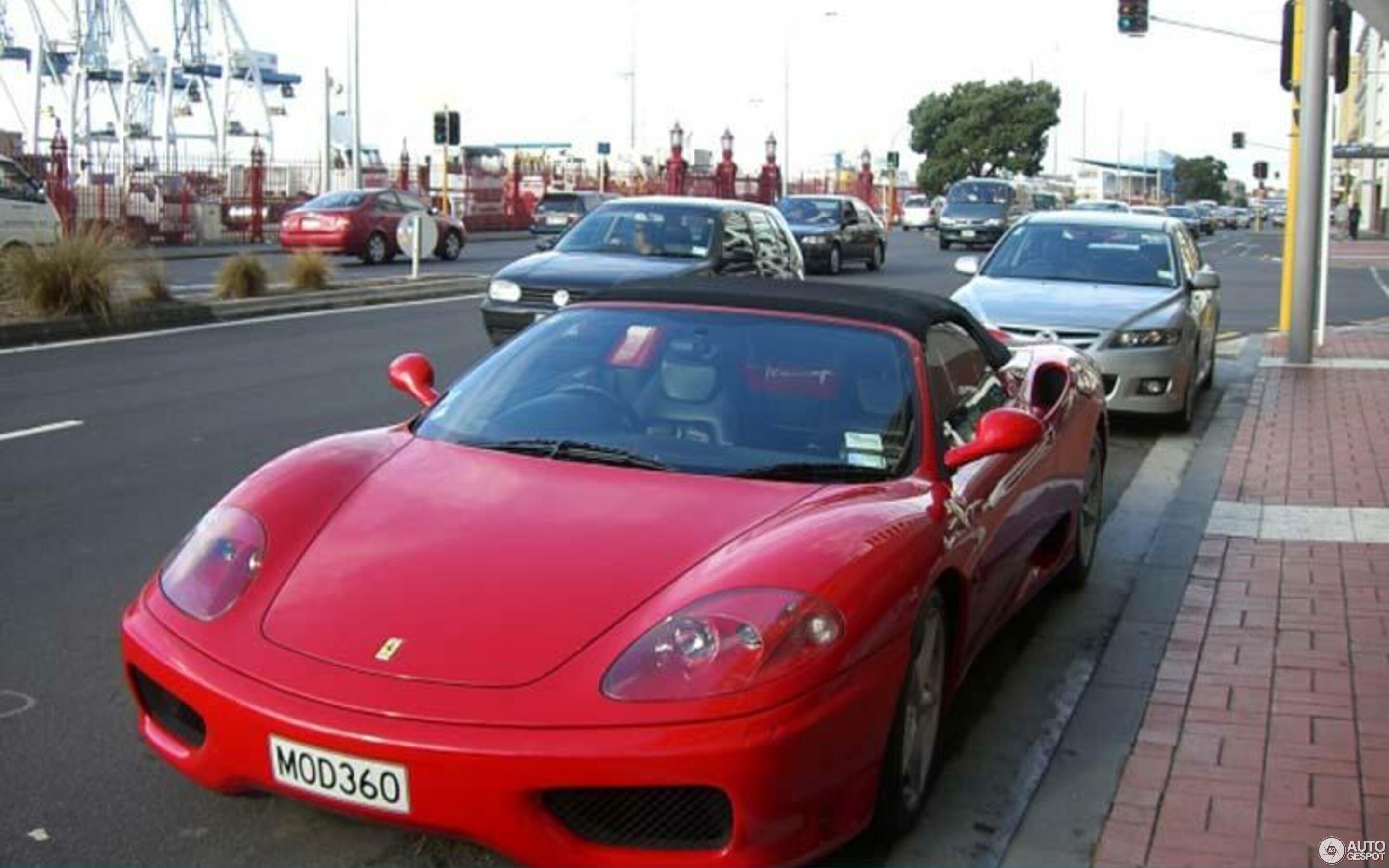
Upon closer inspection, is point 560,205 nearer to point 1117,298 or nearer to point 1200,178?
point 1117,298

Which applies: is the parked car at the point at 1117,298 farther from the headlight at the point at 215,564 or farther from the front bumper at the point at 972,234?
the front bumper at the point at 972,234

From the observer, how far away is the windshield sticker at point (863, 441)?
4324 millimetres

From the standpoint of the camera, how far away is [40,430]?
9.50 metres

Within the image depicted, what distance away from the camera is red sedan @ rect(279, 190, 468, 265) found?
27672mm

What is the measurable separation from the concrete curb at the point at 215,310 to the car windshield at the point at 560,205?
53.9 ft

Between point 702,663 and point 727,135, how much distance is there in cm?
5305

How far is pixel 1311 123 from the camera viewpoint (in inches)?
546

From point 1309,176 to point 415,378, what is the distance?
36.9ft

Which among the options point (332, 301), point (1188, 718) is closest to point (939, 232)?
point (332, 301)

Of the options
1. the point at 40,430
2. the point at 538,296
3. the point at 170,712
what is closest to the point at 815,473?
the point at 170,712

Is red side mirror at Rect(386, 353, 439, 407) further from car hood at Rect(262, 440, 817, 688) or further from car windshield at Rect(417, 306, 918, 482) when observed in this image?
car hood at Rect(262, 440, 817, 688)

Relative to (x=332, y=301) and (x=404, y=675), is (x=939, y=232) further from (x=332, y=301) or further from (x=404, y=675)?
(x=404, y=675)

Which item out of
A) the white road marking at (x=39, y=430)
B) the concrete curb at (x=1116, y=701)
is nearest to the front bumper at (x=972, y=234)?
the concrete curb at (x=1116, y=701)

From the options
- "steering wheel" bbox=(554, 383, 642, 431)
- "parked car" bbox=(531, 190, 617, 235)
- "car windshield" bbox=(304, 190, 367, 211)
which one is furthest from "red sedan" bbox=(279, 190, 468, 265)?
"steering wheel" bbox=(554, 383, 642, 431)
